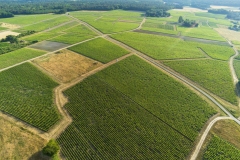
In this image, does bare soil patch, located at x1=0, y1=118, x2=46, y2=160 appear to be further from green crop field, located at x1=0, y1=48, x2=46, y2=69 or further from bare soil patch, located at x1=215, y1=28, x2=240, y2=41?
bare soil patch, located at x1=215, y1=28, x2=240, y2=41

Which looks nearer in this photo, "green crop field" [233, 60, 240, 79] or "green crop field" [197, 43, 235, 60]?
"green crop field" [233, 60, 240, 79]

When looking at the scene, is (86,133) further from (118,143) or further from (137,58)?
(137,58)

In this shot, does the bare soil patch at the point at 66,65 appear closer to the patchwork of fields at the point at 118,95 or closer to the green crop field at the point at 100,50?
the patchwork of fields at the point at 118,95

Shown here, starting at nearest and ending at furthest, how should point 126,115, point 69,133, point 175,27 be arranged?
1. point 69,133
2. point 126,115
3. point 175,27

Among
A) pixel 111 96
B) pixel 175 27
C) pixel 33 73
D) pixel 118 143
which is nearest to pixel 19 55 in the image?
pixel 33 73

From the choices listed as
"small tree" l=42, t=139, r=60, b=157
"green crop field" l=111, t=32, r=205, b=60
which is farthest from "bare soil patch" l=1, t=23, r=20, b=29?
"small tree" l=42, t=139, r=60, b=157

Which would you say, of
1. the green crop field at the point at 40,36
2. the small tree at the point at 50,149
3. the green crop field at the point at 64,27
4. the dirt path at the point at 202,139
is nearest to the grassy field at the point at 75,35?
the green crop field at the point at 64,27
